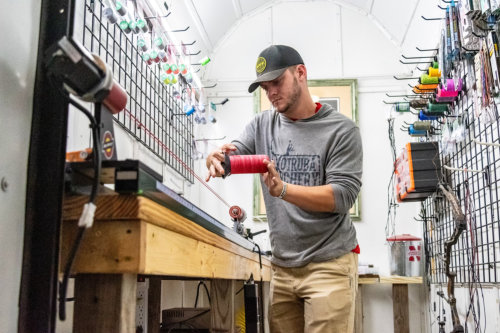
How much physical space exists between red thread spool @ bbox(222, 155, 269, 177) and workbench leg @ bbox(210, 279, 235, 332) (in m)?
0.68

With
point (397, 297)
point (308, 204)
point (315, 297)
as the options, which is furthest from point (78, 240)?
point (397, 297)

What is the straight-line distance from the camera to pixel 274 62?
5.70ft

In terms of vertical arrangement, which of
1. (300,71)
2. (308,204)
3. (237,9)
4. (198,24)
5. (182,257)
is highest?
(237,9)

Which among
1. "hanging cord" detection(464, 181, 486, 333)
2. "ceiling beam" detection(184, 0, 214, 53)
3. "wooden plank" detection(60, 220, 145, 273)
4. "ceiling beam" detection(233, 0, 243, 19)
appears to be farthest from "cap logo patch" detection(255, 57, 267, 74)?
"ceiling beam" detection(233, 0, 243, 19)

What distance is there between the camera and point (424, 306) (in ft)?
13.2

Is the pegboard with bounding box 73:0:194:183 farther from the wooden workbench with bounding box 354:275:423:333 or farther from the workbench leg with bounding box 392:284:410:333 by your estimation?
the workbench leg with bounding box 392:284:410:333

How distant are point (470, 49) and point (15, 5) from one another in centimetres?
217

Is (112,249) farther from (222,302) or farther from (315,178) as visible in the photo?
(222,302)

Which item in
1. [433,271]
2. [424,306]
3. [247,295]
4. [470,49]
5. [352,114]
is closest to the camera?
[247,295]

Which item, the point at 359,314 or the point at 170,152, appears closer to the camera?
the point at 170,152

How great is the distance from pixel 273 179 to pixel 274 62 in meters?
0.49

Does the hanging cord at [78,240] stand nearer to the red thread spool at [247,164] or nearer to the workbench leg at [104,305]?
the workbench leg at [104,305]

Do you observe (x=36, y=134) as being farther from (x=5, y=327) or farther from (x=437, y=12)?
(x=437, y=12)

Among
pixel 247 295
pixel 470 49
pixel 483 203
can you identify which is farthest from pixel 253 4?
pixel 247 295
